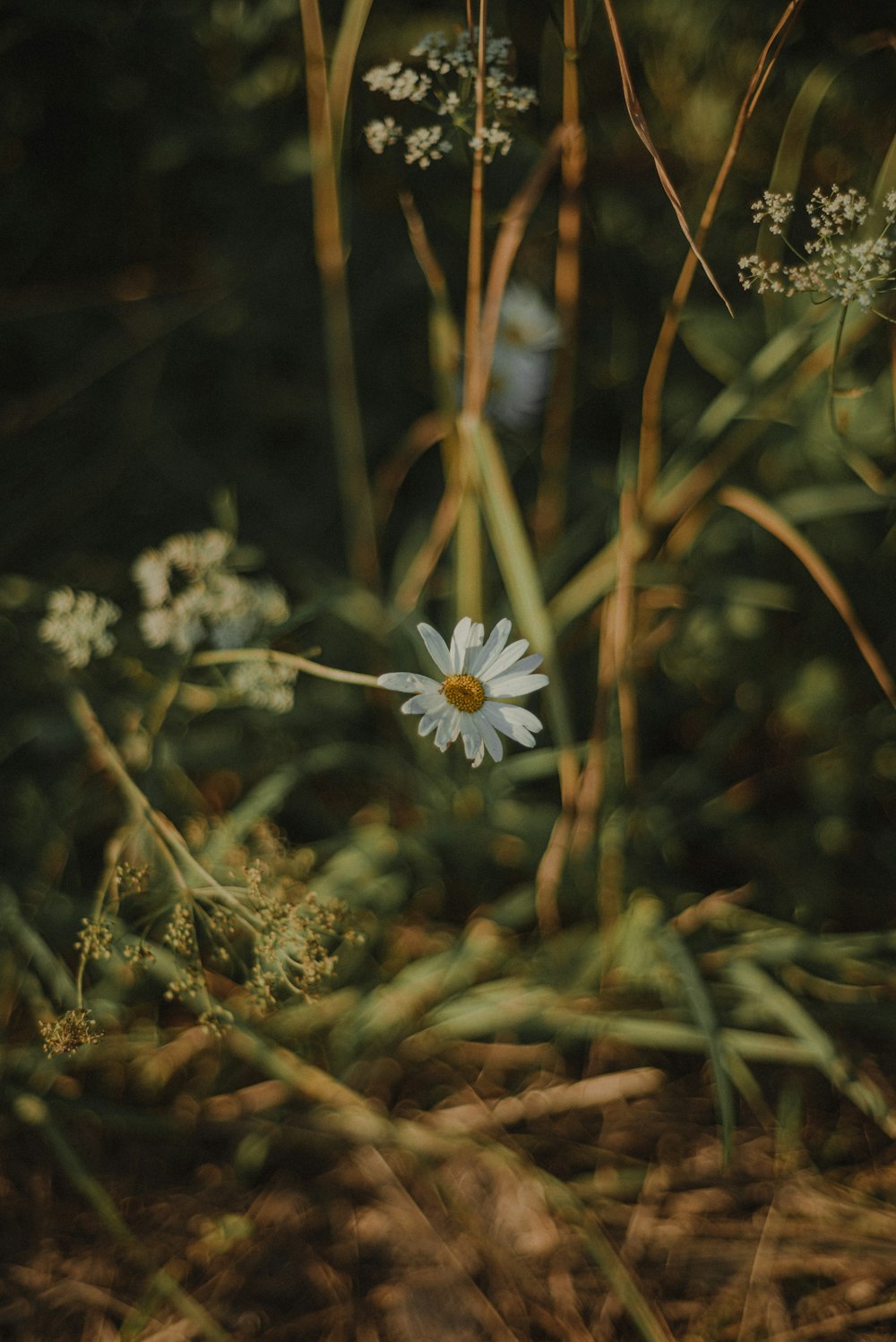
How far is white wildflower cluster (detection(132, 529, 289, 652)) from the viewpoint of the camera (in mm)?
1000

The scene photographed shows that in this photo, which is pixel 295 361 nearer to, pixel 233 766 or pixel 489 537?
pixel 489 537

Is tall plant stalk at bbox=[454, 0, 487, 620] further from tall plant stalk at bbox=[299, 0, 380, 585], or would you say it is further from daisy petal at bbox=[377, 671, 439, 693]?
daisy petal at bbox=[377, 671, 439, 693]

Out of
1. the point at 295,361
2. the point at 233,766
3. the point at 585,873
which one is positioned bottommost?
the point at 585,873

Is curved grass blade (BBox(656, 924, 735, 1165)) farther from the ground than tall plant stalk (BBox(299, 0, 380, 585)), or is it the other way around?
tall plant stalk (BBox(299, 0, 380, 585))

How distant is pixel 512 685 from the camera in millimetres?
734

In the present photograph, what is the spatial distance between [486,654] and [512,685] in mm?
42

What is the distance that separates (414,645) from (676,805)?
1.65 feet

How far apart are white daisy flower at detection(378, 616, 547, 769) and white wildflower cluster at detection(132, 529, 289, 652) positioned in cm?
33

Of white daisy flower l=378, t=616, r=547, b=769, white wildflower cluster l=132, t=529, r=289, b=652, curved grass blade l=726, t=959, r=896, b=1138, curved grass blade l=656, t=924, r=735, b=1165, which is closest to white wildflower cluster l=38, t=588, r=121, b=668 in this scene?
white wildflower cluster l=132, t=529, r=289, b=652

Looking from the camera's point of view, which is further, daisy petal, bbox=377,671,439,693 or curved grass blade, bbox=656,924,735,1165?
curved grass blade, bbox=656,924,735,1165

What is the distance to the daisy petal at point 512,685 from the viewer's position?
716 millimetres

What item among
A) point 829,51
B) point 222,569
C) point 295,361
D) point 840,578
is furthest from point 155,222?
point 840,578

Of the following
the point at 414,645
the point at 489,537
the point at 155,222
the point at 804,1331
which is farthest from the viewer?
A: the point at 155,222

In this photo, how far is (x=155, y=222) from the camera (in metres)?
1.49
